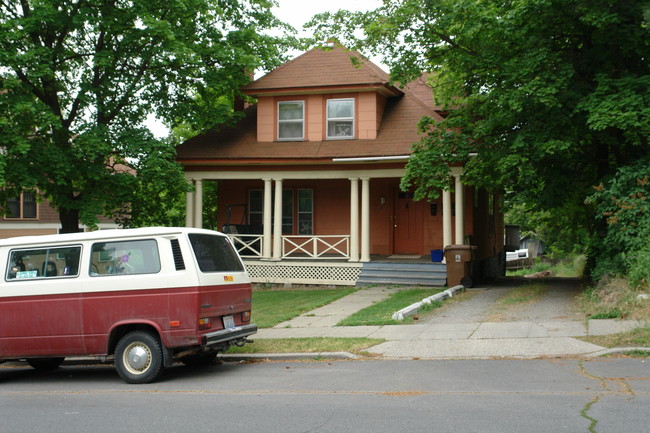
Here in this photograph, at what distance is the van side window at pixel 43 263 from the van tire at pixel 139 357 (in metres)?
1.28

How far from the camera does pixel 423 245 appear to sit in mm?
22281

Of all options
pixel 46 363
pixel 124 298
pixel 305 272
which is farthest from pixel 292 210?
pixel 124 298

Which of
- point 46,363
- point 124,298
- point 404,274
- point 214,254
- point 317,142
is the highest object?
point 317,142

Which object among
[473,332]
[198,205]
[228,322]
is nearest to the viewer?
[228,322]

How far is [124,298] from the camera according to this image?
362 inches

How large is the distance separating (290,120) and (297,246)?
417 centimetres

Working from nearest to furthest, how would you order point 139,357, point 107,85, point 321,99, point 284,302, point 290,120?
point 139,357 < point 284,302 < point 107,85 < point 321,99 < point 290,120

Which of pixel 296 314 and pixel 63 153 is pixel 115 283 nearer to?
pixel 296 314

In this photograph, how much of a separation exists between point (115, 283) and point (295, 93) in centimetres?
1373

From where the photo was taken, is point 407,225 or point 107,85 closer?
point 107,85

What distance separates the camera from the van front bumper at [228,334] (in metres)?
9.08

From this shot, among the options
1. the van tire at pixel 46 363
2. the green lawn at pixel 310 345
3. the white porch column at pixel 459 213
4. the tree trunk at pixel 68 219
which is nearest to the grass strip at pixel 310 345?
the green lawn at pixel 310 345

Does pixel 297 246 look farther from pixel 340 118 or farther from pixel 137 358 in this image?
pixel 137 358

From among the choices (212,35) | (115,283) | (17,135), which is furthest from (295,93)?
(115,283)
